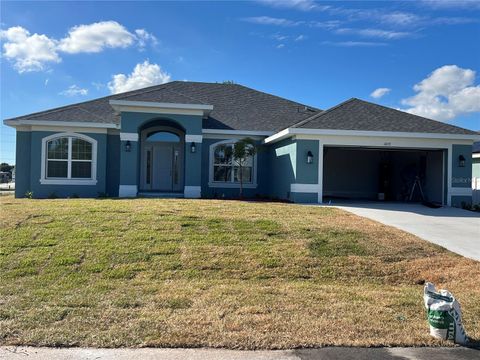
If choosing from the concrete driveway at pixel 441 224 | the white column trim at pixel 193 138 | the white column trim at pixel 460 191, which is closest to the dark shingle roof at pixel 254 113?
the white column trim at pixel 193 138

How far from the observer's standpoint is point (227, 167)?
20078 millimetres

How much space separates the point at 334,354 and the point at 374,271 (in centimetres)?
342

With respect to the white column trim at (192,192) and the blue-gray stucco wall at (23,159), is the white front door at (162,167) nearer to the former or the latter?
the white column trim at (192,192)

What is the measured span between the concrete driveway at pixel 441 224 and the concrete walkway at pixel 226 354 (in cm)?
462

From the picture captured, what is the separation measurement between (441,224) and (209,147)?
10.4 meters

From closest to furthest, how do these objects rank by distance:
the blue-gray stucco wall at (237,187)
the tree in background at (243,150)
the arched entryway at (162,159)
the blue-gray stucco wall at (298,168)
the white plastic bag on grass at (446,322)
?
the white plastic bag on grass at (446,322) < the blue-gray stucco wall at (298,168) < the tree in background at (243,150) < the blue-gray stucco wall at (237,187) < the arched entryway at (162,159)

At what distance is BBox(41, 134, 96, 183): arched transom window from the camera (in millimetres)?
18781

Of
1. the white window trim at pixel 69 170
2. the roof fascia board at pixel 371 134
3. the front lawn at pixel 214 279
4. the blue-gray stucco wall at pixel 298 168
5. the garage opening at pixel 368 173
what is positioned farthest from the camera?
the garage opening at pixel 368 173

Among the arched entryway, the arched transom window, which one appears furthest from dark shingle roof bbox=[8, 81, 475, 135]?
the arched entryway

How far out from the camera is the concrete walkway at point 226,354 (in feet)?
14.9

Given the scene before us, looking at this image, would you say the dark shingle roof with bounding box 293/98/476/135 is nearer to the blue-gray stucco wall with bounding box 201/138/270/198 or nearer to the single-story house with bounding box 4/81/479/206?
the single-story house with bounding box 4/81/479/206

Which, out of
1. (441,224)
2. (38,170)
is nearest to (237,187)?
(38,170)

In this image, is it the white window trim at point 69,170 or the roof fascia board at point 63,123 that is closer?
the roof fascia board at point 63,123

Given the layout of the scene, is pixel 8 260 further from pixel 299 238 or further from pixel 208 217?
pixel 299 238
